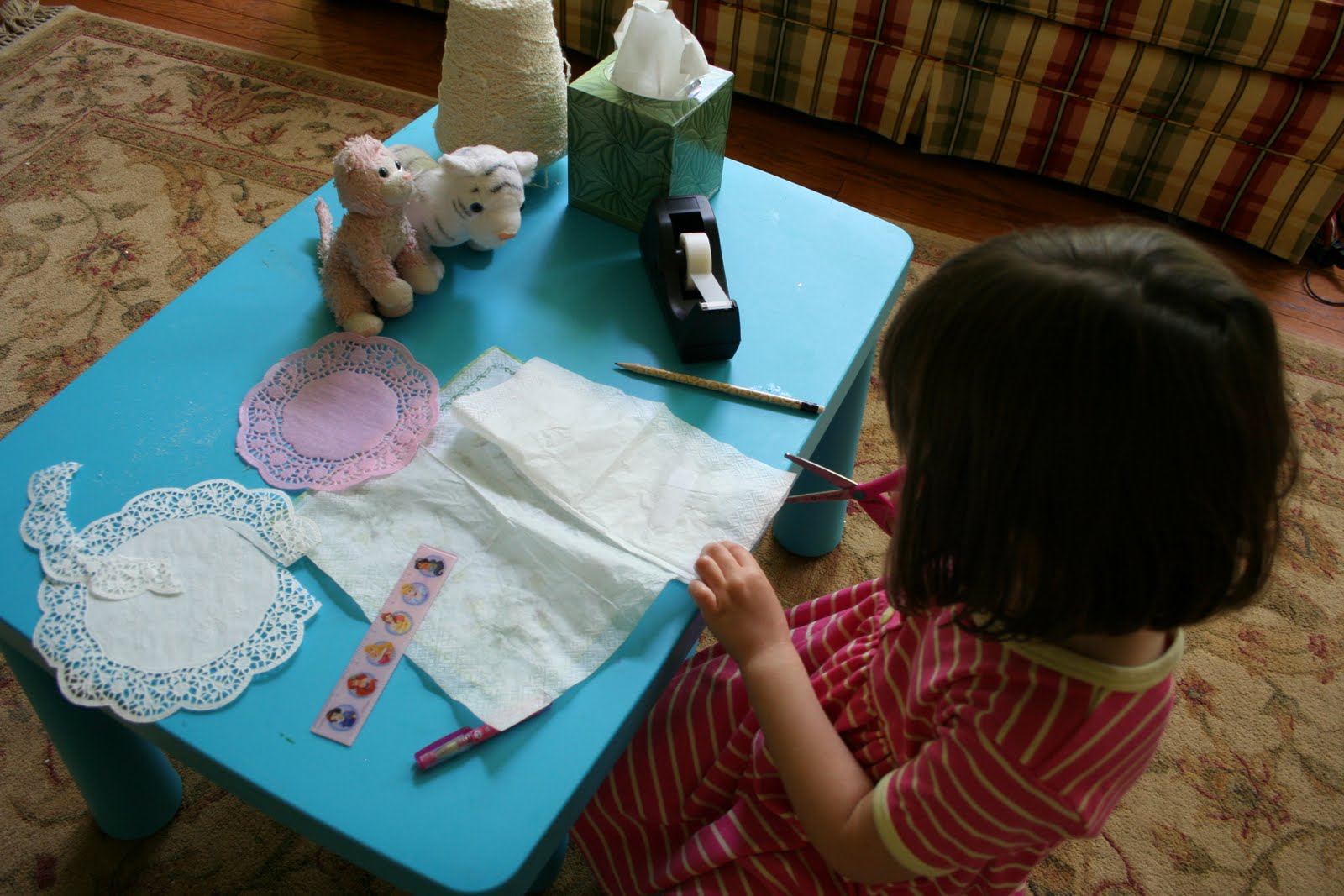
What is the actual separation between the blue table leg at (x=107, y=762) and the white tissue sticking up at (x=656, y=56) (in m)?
0.68

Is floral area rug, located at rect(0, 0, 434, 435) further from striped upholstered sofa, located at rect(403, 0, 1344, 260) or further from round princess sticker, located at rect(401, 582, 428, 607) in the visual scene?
round princess sticker, located at rect(401, 582, 428, 607)

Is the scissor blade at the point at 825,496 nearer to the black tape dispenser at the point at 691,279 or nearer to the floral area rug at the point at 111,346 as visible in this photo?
the black tape dispenser at the point at 691,279

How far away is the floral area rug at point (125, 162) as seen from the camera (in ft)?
4.86

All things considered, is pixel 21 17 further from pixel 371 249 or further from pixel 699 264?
pixel 699 264

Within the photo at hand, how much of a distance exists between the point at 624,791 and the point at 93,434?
0.50 meters

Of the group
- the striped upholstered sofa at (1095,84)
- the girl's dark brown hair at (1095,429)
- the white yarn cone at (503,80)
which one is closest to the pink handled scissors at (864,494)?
the girl's dark brown hair at (1095,429)

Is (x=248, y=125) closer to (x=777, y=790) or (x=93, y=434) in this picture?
(x=93, y=434)

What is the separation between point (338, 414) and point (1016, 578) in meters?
0.54

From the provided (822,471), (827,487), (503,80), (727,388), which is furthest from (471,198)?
(827,487)

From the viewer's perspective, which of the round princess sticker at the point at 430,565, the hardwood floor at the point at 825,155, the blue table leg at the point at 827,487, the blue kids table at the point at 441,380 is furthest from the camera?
the hardwood floor at the point at 825,155

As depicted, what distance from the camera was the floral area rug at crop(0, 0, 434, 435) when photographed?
1480 millimetres

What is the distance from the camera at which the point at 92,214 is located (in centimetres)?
163

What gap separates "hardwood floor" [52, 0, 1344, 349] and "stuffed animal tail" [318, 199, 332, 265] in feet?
3.62

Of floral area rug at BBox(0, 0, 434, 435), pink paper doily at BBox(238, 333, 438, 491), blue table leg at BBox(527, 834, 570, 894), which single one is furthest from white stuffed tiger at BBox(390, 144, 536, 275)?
floral area rug at BBox(0, 0, 434, 435)
